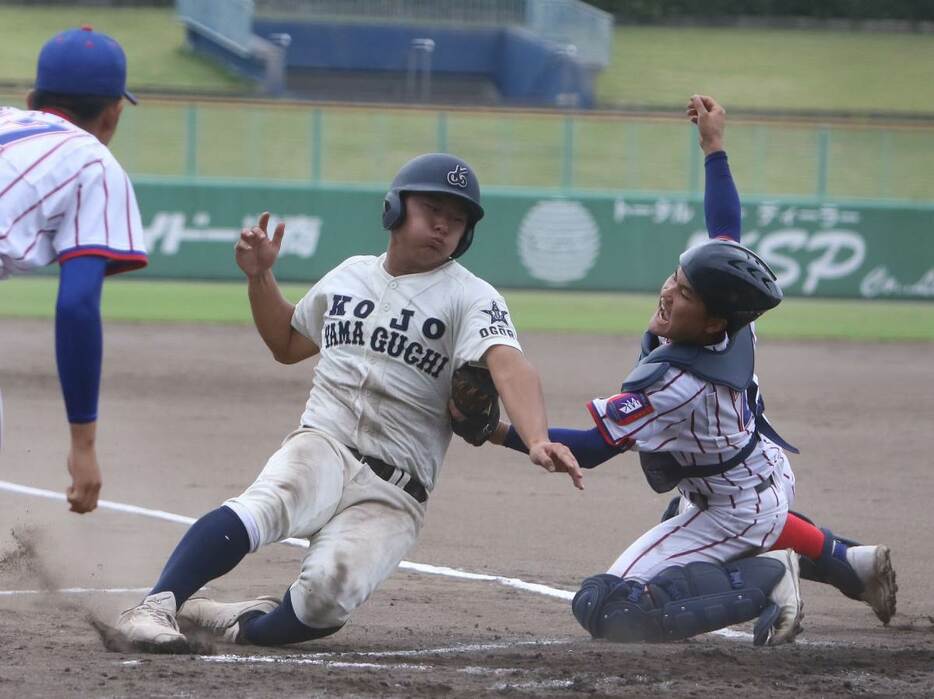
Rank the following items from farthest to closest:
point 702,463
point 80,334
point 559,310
A: 1. point 559,310
2. point 702,463
3. point 80,334

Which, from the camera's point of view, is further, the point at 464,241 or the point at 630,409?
the point at 464,241

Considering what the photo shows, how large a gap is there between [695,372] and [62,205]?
1.99 meters

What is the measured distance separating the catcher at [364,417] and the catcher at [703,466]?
20 centimetres

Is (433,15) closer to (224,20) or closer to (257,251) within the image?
(224,20)

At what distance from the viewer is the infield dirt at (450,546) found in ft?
12.6

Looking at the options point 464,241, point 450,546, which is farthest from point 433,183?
point 450,546

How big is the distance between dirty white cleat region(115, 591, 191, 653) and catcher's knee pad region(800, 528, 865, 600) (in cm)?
226

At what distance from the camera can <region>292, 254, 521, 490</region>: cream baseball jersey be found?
4461mm

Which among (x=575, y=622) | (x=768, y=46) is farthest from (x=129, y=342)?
(x=768, y=46)

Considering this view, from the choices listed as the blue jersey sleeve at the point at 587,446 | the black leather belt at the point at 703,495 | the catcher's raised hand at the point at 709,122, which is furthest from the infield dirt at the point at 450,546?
the catcher's raised hand at the point at 709,122

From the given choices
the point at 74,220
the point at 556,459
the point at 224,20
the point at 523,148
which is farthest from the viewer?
the point at 224,20

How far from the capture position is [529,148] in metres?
24.9

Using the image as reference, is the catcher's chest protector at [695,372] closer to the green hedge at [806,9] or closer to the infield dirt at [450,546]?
the infield dirt at [450,546]

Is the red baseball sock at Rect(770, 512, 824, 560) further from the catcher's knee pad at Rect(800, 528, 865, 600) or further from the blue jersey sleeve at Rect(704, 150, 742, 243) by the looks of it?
the blue jersey sleeve at Rect(704, 150, 742, 243)
